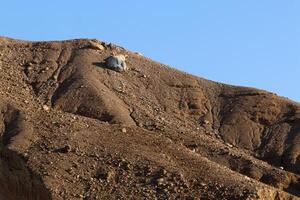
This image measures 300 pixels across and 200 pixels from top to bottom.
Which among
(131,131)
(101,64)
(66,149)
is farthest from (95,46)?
(66,149)

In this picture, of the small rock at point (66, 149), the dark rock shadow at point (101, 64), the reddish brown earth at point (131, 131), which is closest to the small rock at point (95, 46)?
the reddish brown earth at point (131, 131)

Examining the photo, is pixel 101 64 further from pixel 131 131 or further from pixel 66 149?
pixel 66 149

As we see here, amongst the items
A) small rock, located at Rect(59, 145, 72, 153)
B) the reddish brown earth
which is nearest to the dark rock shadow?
the reddish brown earth

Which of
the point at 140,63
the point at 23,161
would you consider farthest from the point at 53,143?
the point at 140,63

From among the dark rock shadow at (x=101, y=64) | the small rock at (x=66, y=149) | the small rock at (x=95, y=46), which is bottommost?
the small rock at (x=66, y=149)

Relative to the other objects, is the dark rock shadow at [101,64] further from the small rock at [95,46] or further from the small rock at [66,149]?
the small rock at [66,149]

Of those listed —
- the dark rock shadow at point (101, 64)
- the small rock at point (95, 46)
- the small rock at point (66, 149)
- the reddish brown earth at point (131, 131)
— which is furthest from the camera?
the small rock at point (95, 46)

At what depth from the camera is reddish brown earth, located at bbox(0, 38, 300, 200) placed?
32.8 meters

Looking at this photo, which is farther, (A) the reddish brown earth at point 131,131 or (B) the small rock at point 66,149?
(B) the small rock at point 66,149

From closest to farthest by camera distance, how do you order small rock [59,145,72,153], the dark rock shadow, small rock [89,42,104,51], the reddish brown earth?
the reddish brown earth → small rock [59,145,72,153] → the dark rock shadow → small rock [89,42,104,51]

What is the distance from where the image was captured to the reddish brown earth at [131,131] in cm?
3275

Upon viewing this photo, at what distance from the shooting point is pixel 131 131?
121 ft

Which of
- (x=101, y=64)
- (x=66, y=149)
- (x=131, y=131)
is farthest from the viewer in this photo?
(x=101, y=64)

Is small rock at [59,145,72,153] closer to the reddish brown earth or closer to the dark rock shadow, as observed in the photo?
the reddish brown earth
